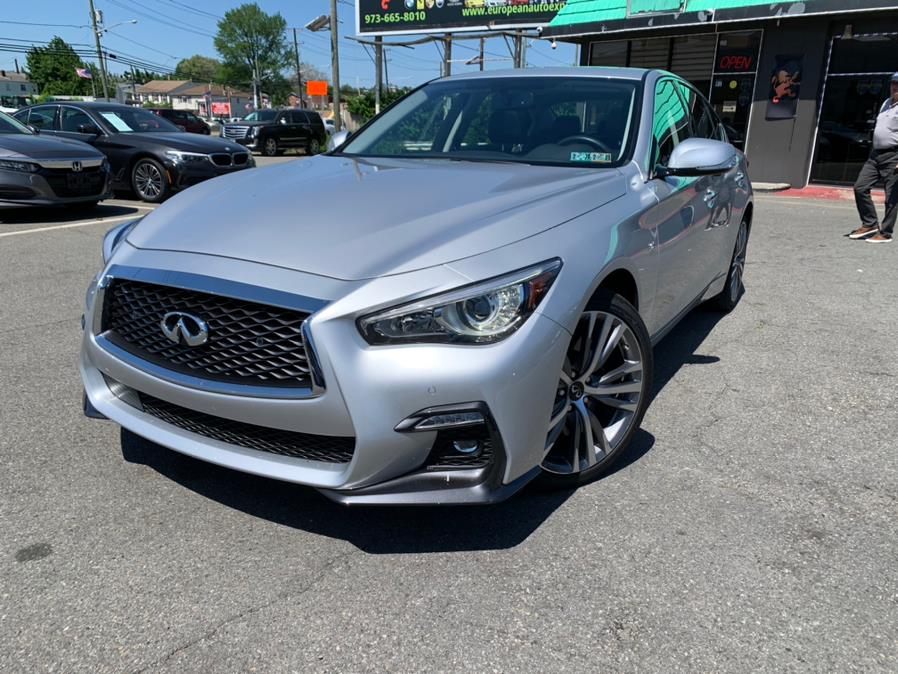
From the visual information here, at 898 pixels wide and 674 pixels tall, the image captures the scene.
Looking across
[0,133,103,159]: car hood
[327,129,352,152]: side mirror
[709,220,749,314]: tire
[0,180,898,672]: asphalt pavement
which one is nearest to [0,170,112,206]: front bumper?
[0,133,103,159]: car hood

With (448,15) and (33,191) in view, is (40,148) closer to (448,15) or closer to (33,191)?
(33,191)

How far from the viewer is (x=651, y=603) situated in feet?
6.96

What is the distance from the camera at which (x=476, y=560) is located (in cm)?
231

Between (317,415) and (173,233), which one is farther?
(173,233)

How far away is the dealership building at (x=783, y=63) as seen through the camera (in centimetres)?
1365

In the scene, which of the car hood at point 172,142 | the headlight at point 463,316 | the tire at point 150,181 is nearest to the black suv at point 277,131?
the car hood at point 172,142

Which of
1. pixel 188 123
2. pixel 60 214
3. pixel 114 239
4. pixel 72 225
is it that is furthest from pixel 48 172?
pixel 188 123

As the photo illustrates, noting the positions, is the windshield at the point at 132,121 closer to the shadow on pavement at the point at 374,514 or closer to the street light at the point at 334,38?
the shadow on pavement at the point at 374,514

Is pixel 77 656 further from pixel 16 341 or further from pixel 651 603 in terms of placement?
pixel 16 341

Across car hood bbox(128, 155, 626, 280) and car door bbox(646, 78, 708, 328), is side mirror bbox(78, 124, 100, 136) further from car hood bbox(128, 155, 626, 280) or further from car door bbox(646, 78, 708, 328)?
car door bbox(646, 78, 708, 328)

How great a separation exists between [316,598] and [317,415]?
1.89 ft

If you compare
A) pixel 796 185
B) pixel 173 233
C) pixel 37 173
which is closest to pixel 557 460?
pixel 173 233

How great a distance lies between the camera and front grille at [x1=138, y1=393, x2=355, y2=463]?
84.1 inches

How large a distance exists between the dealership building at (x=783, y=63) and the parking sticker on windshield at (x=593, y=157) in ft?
41.4
